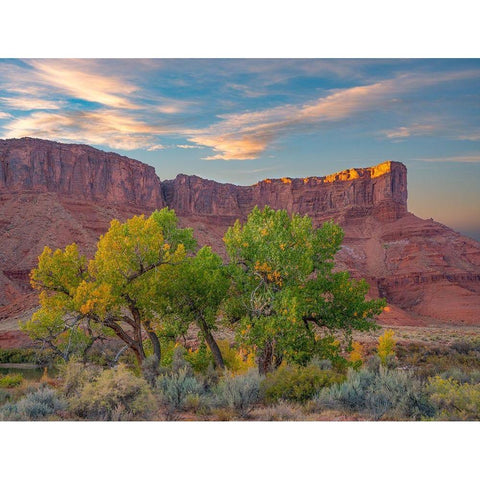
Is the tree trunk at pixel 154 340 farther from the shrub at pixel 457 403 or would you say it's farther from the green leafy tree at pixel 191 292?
the shrub at pixel 457 403

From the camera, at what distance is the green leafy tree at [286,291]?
40.2ft

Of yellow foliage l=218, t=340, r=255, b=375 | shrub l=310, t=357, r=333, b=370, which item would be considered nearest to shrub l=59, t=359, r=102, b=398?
yellow foliage l=218, t=340, r=255, b=375

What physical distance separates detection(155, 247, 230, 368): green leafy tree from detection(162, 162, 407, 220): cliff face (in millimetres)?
22246

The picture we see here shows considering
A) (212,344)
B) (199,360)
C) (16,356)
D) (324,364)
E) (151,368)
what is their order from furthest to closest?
(16,356)
(212,344)
(199,360)
(324,364)
(151,368)

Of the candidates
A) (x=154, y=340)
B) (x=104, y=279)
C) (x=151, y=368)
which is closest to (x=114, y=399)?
(x=151, y=368)

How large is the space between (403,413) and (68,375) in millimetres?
6500

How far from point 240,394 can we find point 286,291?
146 inches

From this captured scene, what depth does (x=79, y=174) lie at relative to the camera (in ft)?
191

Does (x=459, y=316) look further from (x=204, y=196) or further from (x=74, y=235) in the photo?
(x=74, y=235)

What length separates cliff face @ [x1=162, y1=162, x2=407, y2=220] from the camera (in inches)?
1863

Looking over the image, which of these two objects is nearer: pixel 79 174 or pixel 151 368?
pixel 151 368

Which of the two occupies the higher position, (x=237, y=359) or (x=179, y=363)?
(x=179, y=363)

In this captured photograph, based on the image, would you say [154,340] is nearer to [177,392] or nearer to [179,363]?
[179,363]
